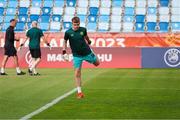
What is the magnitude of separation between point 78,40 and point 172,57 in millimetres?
14271

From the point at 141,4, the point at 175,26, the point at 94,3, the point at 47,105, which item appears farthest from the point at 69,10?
the point at 47,105

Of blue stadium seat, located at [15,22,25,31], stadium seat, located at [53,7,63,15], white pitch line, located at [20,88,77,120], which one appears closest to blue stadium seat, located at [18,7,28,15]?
blue stadium seat, located at [15,22,25,31]

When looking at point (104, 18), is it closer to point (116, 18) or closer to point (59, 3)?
point (116, 18)

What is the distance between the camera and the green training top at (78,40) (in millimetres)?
15516

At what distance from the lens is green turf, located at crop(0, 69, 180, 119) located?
11945 millimetres

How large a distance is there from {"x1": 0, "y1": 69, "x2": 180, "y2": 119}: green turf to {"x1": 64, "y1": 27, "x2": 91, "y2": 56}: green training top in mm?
1074

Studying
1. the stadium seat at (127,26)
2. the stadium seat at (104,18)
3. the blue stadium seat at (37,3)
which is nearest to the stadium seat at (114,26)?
the stadium seat at (127,26)

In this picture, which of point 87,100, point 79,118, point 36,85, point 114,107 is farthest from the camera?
point 36,85

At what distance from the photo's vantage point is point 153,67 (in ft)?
95.9

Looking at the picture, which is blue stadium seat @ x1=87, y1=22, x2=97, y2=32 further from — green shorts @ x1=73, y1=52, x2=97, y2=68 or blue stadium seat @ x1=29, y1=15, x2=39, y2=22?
green shorts @ x1=73, y1=52, x2=97, y2=68

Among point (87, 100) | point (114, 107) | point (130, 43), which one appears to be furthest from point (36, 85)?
point (130, 43)

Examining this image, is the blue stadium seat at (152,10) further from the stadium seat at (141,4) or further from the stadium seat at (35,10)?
the stadium seat at (35,10)

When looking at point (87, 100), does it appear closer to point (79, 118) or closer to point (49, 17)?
point (79, 118)

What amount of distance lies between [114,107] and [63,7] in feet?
98.5
